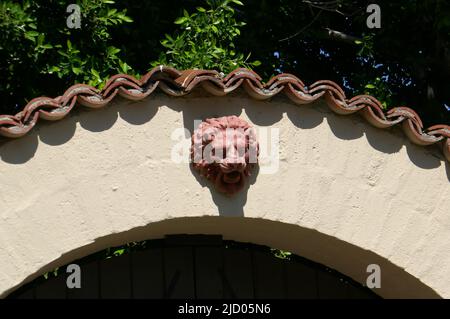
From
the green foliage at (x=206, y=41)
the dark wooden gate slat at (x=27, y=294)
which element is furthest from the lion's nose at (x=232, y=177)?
the green foliage at (x=206, y=41)

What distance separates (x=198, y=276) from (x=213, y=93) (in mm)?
1214

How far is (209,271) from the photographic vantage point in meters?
5.81

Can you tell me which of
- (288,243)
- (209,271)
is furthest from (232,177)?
(209,271)

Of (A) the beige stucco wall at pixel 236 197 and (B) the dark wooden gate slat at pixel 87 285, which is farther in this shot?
(B) the dark wooden gate slat at pixel 87 285

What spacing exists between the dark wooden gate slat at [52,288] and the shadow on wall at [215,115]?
3.35ft

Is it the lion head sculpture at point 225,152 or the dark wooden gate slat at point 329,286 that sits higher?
the lion head sculpture at point 225,152

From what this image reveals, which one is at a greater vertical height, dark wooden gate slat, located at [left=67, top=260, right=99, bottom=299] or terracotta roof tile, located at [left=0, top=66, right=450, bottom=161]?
terracotta roof tile, located at [left=0, top=66, right=450, bottom=161]

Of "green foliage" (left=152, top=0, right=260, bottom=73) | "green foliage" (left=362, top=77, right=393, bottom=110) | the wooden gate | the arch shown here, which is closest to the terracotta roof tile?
the arch

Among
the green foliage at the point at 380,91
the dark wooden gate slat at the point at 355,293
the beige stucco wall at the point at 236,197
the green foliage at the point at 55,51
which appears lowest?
the dark wooden gate slat at the point at 355,293

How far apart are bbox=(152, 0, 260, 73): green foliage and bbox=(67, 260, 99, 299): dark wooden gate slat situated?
248 centimetres

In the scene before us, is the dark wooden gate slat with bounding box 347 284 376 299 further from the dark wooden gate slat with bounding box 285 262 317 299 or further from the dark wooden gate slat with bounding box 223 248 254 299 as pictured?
the dark wooden gate slat with bounding box 223 248 254 299

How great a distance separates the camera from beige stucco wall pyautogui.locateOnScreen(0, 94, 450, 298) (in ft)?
15.8

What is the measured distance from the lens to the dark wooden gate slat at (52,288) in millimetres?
5543

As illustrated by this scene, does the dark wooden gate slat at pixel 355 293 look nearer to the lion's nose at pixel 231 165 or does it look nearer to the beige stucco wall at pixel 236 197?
the beige stucco wall at pixel 236 197
